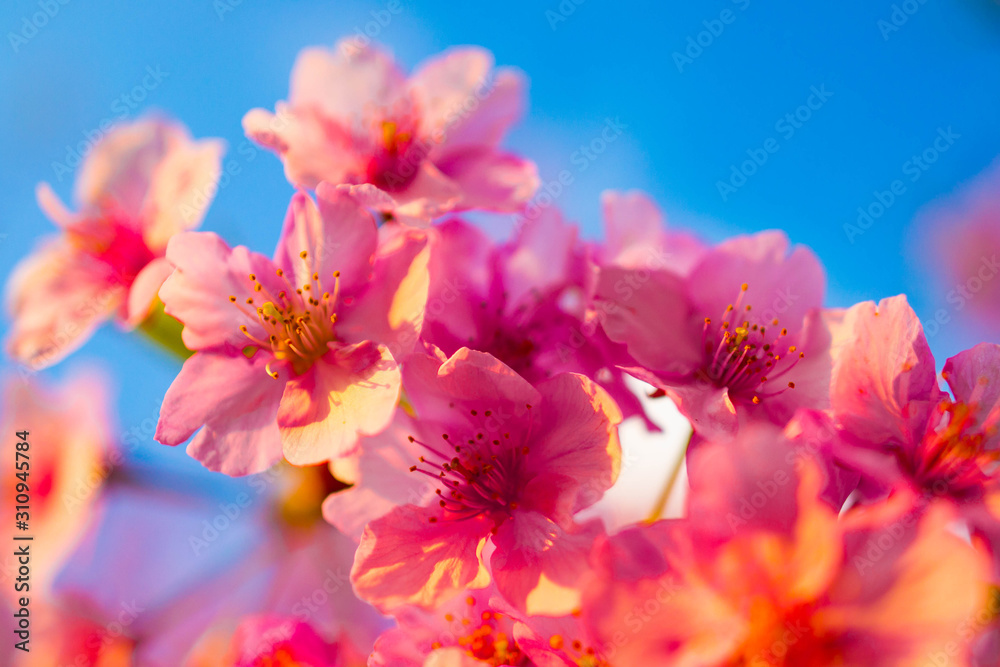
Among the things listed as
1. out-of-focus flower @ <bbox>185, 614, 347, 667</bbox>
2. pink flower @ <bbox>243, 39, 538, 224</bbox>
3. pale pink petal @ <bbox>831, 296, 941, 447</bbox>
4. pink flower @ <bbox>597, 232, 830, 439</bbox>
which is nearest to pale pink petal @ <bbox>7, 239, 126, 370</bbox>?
pink flower @ <bbox>243, 39, 538, 224</bbox>

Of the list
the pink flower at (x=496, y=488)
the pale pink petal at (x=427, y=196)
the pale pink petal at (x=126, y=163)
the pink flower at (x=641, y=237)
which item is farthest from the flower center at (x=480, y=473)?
the pale pink petal at (x=126, y=163)

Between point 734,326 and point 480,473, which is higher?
point 734,326

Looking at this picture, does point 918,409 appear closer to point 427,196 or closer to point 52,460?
point 427,196

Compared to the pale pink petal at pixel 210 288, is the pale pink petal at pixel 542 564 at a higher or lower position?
lower

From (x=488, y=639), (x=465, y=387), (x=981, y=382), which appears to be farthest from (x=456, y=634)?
(x=981, y=382)

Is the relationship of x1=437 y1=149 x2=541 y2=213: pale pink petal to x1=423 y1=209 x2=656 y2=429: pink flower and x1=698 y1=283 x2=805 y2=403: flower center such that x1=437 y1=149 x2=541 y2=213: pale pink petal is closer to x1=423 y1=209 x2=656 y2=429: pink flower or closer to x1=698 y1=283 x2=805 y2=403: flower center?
x1=423 y1=209 x2=656 y2=429: pink flower

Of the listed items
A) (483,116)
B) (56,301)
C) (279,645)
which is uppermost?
(483,116)

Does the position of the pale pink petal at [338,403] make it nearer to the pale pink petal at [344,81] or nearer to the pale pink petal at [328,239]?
the pale pink petal at [328,239]

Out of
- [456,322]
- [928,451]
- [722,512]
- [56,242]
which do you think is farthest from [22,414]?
[928,451]
